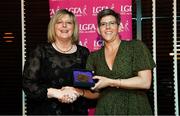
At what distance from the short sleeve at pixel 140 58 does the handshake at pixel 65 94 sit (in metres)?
0.57

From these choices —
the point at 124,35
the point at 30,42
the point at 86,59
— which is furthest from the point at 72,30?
the point at 30,42

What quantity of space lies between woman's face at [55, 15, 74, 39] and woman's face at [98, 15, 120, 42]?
385mm

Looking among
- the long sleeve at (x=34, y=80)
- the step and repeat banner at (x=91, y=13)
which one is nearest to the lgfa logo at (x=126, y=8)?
the step and repeat banner at (x=91, y=13)

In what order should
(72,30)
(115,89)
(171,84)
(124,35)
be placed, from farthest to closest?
1. (171,84)
2. (124,35)
3. (72,30)
4. (115,89)

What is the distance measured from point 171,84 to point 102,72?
8.11 ft

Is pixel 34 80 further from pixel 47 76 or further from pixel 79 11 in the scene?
pixel 79 11

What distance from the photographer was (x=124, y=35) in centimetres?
488

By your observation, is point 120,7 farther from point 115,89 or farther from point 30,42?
point 115,89

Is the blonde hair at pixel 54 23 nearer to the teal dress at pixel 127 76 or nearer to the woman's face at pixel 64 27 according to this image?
the woman's face at pixel 64 27

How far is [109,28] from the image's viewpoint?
10.8 ft

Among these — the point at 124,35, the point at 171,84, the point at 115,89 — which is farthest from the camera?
the point at 171,84

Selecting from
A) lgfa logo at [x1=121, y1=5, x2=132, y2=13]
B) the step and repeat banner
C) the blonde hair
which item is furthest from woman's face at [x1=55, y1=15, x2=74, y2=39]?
lgfa logo at [x1=121, y1=5, x2=132, y2=13]

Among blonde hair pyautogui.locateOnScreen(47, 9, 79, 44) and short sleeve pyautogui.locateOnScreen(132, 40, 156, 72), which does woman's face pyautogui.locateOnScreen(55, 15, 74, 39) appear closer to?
blonde hair pyautogui.locateOnScreen(47, 9, 79, 44)

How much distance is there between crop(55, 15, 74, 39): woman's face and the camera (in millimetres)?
3557
